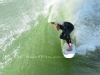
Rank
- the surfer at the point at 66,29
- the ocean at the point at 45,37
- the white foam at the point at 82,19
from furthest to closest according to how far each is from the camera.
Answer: the white foam at the point at 82,19
the ocean at the point at 45,37
the surfer at the point at 66,29

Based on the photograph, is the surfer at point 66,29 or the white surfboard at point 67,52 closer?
the surfer at point 66,29

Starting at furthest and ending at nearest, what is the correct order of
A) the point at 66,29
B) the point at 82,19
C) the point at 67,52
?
the point at 82,19
the point at 67,52
the point at 66,29

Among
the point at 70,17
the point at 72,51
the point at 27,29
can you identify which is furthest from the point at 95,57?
the point at 27,29

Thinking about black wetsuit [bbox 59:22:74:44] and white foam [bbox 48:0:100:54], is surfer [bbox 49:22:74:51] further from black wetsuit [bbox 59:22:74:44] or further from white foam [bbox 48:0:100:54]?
white foam [bbox 48:0:100:54]

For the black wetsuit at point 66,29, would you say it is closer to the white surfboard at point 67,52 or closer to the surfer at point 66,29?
the surfer at point 66,29

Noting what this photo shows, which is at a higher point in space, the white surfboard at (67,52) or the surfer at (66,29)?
the surfer at (66,29)

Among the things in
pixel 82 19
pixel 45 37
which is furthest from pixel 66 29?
pixel 82 19

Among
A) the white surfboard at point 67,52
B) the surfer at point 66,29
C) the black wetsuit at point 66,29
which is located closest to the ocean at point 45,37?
the white surfboard at point 67,52

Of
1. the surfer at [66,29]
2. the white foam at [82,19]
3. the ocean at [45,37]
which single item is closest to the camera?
the surfer at [66,29]

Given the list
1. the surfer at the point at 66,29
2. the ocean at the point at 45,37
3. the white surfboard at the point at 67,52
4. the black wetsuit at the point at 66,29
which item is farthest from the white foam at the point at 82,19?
the black wetsuit at the point at 66,29

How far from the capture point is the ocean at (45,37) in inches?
226

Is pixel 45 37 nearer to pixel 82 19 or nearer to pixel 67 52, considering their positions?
pixel 67 52

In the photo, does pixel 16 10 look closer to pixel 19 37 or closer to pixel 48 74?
pixel 19 37

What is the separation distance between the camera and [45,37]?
6512 millimetres
